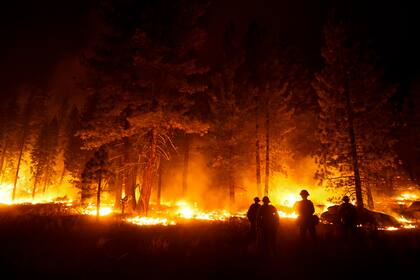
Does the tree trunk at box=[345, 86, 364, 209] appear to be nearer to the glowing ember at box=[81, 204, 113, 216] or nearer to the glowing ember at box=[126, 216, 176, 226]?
the glowing ember at box=[126, 216, 176, 226]

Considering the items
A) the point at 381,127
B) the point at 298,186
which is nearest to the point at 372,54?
the point at 381,127

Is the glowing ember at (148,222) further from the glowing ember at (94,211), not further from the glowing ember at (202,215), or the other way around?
the glowing ember at (94,211)

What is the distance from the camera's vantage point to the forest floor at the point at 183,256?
652cm

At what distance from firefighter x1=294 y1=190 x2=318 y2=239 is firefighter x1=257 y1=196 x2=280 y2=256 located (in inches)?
63.6

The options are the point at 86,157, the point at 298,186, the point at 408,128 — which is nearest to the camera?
the point at 298,186

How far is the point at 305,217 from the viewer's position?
35.1 feet

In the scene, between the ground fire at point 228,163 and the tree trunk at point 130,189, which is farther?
the tree trunk at point 130,189

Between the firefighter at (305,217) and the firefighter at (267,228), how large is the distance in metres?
1.62

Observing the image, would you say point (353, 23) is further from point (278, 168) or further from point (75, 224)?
point (75, 224)

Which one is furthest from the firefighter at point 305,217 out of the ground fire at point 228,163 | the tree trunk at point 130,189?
the tree trunk at point 130,189

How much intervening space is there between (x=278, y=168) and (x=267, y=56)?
36.5 feet

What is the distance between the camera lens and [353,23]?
22594 millimetres

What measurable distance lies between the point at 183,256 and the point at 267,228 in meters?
3.02

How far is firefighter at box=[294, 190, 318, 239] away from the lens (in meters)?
10.6
